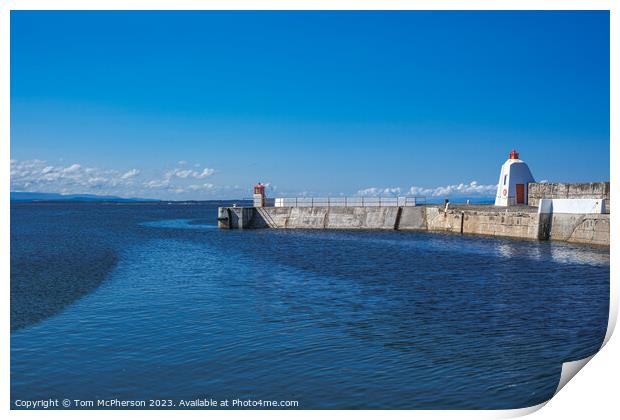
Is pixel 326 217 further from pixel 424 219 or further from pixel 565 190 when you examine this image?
pixel 565 190

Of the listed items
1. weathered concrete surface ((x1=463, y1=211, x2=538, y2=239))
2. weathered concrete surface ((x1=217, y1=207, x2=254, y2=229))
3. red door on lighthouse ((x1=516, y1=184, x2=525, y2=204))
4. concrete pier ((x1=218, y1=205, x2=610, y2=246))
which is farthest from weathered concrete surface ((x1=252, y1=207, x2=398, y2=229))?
red door on lighthouse ((x1=516, y1=184, x2=525, y2=204))

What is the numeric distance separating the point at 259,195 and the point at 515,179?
20.6 m

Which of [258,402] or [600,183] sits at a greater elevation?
[600,183]

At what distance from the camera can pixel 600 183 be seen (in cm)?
3397

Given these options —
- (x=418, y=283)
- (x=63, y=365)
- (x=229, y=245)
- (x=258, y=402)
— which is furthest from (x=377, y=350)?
(x=229, y=245)

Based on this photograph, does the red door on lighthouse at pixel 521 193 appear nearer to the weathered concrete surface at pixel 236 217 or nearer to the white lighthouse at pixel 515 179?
the white lighthouse at pixel 515 179

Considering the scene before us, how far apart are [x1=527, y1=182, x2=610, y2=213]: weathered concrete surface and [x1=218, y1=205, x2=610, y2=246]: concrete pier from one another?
1.92 metres

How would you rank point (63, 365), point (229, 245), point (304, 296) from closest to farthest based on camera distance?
point (63, 365), point (304, 296), point (229, 245)

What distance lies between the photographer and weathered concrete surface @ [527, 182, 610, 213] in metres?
33.6

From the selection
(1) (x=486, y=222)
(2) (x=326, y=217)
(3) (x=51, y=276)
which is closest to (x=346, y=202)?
(2) (x=326, y=217)

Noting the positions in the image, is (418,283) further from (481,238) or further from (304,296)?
(481,238)

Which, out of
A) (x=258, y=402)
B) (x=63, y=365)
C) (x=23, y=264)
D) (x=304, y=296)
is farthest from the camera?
(x=23, y=264)

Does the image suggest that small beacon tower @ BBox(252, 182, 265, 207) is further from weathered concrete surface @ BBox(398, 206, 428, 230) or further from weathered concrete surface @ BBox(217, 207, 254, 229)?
weathered concrete surface @ BBox(398, 206, 428, 230)
